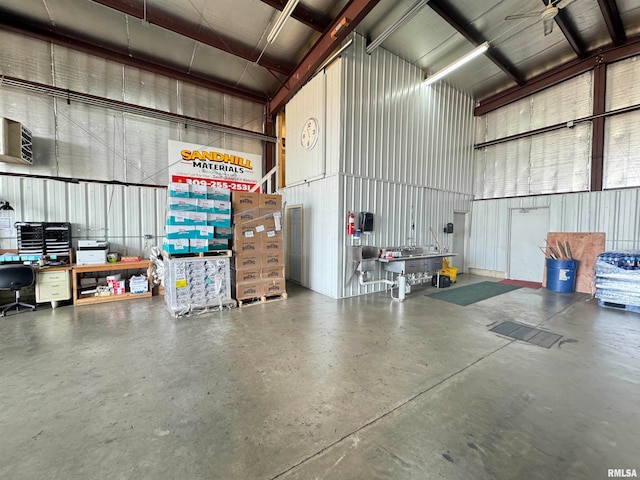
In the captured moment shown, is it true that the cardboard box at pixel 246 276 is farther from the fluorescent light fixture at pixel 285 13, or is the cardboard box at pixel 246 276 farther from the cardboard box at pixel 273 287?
the fluorescent light fixture at pixel 285 13

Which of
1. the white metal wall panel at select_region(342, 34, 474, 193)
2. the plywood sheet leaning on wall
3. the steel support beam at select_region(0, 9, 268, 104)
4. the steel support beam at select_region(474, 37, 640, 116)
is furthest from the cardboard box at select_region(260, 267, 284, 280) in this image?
the steel support beam at select_region(474, 37, 640, 116)

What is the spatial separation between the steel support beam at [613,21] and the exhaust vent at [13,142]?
10919 mm

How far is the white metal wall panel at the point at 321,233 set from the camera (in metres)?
5.31

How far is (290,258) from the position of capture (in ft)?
23.1

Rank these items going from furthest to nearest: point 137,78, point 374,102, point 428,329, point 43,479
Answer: point 137,78 < point 374,102 < point 428,329 < point 43,479

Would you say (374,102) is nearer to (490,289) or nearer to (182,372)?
(490,289)

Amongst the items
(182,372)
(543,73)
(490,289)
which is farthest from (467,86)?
(182,372)

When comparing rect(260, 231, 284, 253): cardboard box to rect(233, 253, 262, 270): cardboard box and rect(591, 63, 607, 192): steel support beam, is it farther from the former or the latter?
rect(591, 63, 607, 192): steel support beam

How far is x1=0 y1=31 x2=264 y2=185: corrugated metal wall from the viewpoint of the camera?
5031mm

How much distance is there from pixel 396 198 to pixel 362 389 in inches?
188

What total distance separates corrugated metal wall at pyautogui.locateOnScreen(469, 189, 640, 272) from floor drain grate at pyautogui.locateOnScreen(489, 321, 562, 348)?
4.43 metres

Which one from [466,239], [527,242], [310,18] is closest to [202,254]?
[310,18]

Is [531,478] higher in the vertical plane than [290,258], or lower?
lower

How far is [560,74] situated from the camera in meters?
6.48
